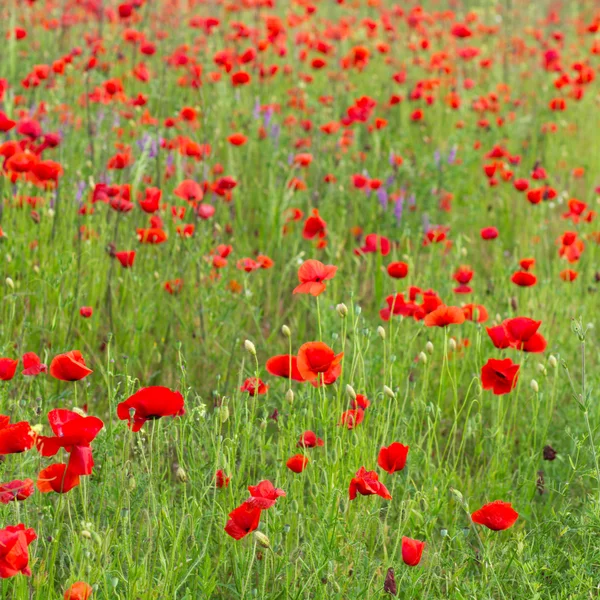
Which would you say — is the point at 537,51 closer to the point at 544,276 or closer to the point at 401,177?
the point at 401,177

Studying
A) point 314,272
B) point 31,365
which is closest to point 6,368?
point 31,365

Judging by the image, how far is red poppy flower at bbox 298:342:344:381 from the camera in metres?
1.75

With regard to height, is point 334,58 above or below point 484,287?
above

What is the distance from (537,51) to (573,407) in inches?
212

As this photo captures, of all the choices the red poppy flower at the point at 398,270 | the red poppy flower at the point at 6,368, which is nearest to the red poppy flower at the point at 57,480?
the red poppy flower at the point at 6,368

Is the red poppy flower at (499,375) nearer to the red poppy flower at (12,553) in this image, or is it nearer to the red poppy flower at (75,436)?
the red poppy flower at (75,436)

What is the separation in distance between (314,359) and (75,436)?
20.0 inches

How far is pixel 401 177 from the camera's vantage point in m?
4.51

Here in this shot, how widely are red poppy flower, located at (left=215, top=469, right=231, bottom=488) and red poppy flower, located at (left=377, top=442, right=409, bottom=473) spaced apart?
33 centimetres

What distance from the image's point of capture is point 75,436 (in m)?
1.51

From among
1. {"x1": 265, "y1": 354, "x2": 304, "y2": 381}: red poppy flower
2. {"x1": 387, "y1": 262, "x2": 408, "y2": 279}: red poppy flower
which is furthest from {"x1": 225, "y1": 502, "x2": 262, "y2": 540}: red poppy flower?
{"x1": 387, "y1": 262, "x2": 408, "y2": 279}: red poppy flower

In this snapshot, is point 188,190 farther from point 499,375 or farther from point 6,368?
point 499,375

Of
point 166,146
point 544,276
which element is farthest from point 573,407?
point 166,146

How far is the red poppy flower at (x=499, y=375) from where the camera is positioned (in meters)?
1.94
